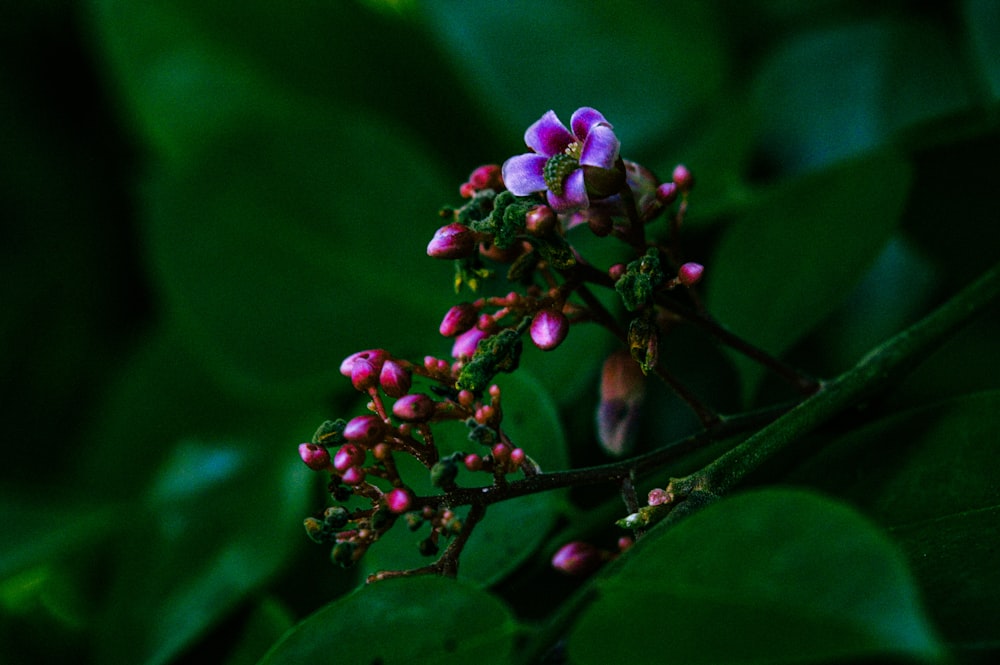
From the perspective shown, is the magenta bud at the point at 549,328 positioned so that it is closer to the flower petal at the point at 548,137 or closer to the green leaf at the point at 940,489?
the flower petal at the point at 548,137

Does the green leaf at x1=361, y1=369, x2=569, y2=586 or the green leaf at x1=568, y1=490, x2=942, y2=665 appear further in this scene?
the green leaf at x1=361, y1=369, x2=569, y2=586

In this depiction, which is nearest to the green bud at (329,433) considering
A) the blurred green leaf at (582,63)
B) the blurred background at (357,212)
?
the blurred background at (357,212)

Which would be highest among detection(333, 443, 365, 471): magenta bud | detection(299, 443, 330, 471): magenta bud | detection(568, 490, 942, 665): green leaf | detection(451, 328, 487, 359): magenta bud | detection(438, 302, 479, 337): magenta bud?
detection(438, 302, 479, 337): magenta bud

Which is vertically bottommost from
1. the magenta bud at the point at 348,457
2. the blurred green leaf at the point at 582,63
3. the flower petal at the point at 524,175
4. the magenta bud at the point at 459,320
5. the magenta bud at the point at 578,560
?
the magenta bud at the point at 578,560

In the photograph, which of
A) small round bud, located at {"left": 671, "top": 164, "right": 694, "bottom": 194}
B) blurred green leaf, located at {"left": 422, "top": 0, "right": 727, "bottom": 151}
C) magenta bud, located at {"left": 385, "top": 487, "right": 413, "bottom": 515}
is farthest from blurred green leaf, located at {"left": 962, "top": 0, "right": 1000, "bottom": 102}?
magenta bud, located at {"left": 385, "top": 487, "right": 413, "bottom": 515}

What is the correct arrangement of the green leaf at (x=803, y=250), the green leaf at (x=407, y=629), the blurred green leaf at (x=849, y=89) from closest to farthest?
1. the green leaf at (x=407, y=629)
2. the green leaf at (x=803, y=250)
3. the blurred green leaf at (x=849, y=89)

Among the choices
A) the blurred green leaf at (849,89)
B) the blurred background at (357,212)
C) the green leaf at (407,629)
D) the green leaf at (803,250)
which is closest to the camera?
the green leaf at (407,629)

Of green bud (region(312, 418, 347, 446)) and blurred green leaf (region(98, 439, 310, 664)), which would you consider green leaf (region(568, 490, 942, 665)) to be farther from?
blurred green leaf (region(98, 439, 310, 664))

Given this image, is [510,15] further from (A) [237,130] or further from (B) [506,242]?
(B) [506,242]
